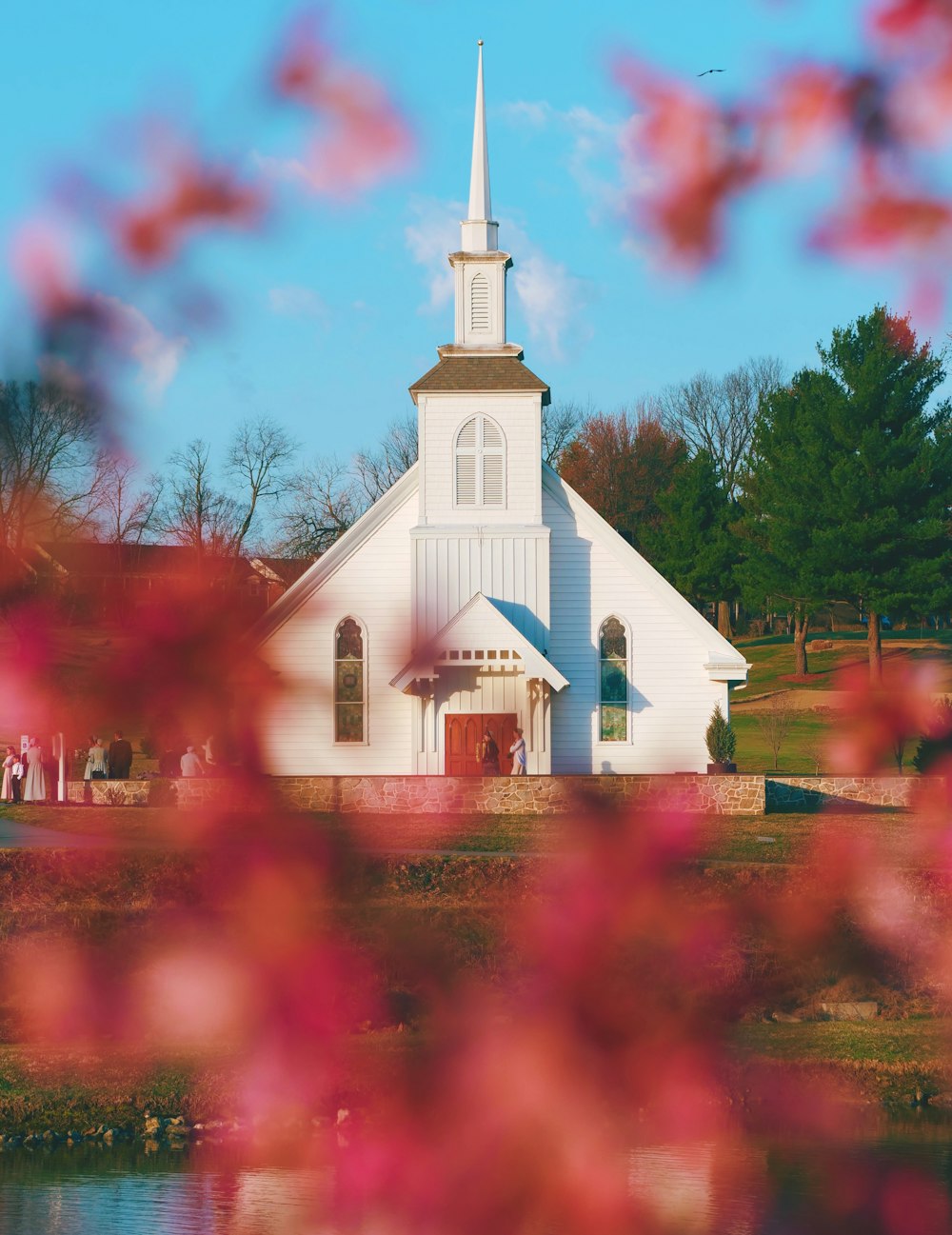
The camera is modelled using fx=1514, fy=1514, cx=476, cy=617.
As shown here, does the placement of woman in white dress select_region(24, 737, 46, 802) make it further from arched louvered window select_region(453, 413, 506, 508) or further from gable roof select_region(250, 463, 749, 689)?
arched louvered window select_region(453, 413, 506, 508)

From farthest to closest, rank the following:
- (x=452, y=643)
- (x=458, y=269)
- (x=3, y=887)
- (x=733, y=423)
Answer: (x=458, y=269)
(x=3, y=887)
(x=733, y=423)
(x=452, y=643)

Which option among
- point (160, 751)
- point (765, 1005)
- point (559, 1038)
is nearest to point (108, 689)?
point (160, 751)

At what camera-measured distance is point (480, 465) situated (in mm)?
31906

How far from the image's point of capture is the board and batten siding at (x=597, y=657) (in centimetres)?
3159

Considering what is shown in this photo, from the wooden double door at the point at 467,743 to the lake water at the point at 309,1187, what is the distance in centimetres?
1768

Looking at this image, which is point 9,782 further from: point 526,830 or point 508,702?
point 526,830

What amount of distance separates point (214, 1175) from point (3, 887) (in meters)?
9.22

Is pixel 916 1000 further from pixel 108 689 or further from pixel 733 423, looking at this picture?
pixel 108 689

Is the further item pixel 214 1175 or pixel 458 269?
pixel 458 269

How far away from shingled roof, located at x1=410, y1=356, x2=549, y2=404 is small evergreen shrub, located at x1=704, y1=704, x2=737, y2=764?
→ 7.63m

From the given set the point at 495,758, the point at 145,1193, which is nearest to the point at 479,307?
the point at 495,758

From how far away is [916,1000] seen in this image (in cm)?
1659

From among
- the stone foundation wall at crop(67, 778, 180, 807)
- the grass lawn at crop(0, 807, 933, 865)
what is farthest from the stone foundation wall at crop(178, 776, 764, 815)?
the stone foundation wall at crop(67, 778, 180, 807)

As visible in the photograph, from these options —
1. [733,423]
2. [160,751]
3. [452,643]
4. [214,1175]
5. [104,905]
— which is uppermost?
[733,423]
